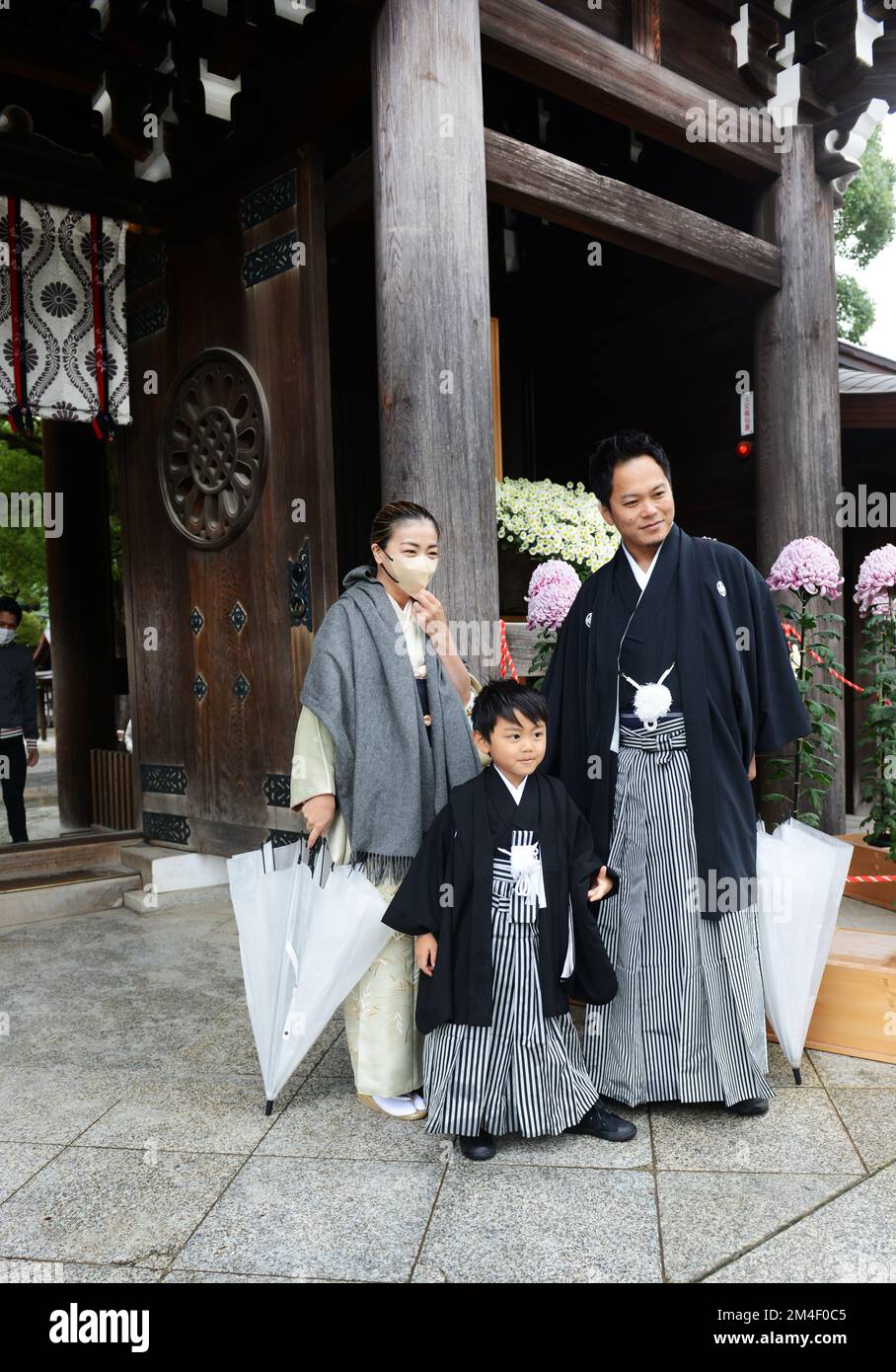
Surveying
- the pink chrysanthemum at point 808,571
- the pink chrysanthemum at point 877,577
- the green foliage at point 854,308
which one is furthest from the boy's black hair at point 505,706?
the green foliage at point 854,308

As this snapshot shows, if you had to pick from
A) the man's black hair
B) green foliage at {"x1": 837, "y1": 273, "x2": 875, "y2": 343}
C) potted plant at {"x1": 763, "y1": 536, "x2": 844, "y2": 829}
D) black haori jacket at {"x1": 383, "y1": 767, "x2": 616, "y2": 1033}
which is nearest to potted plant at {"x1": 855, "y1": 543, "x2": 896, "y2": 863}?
potted plant at {"x1": 763, "y1": 536, "x2": 844, "y2": 829}

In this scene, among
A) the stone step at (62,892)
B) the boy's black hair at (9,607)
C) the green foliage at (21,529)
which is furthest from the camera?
the green foliage at (21,529)

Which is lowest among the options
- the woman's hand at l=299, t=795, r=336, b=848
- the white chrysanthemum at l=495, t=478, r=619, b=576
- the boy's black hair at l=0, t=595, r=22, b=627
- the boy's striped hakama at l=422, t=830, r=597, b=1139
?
the boy's striped hakama at l=422, t=830, r=597, b=1139

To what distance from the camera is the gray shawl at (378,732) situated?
9.90 feet

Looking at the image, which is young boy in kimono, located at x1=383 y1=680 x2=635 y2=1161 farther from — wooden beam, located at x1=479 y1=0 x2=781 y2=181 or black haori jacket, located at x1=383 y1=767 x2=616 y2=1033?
wooden beam, located at x1=479 y1=0 x2=781 y2=181

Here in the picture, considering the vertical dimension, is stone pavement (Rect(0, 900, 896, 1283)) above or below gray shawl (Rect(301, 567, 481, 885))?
below

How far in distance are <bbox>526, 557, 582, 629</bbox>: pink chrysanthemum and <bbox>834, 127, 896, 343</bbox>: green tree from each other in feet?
56.4

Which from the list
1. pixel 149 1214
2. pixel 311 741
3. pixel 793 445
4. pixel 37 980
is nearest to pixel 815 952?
pixel 311 741

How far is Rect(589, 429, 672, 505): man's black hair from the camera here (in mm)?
2994

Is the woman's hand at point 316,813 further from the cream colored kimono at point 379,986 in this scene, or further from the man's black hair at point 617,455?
the man's black hair at point 617,455

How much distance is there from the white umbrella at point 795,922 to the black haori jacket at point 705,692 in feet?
0.41

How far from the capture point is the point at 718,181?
6.41 metres

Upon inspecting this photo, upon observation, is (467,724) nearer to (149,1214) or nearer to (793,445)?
(149,1214)

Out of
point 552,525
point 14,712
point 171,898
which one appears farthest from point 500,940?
point 14,712
